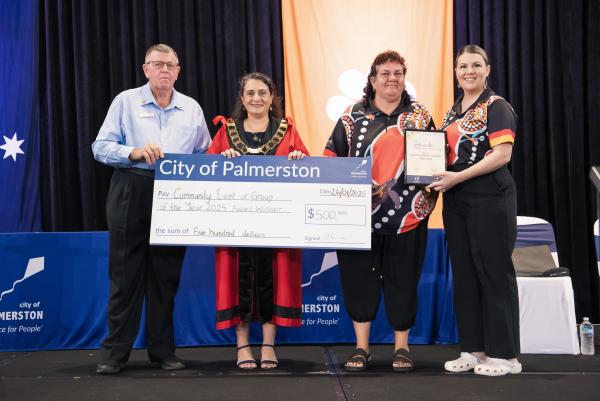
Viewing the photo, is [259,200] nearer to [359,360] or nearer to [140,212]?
[140,212]

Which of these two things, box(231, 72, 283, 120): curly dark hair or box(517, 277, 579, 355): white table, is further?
box(517, 277, 579, 355): white table

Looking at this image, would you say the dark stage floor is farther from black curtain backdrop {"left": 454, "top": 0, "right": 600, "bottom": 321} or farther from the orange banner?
the orange banner

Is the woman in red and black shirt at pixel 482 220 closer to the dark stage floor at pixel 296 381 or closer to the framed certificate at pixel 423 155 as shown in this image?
the framed certificate at pixel 423 155

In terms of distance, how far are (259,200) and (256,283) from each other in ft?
1.46

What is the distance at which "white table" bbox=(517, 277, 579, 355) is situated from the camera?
364 cm

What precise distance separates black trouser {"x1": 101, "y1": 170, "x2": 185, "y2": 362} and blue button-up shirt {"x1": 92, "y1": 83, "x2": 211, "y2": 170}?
0.47 ft

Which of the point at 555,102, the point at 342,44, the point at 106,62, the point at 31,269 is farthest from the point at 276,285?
the point at 555,102

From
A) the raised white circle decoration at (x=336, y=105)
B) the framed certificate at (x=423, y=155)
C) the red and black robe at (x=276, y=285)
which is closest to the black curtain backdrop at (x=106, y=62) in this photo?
the raised white circle decoration at (x=336, y=105)

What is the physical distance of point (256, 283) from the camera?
3.27 metres

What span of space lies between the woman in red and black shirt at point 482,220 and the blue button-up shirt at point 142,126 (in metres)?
1.30

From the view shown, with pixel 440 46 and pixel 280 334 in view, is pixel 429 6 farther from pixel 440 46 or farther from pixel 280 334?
pixel 280 334

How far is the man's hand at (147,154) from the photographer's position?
3.05 meters

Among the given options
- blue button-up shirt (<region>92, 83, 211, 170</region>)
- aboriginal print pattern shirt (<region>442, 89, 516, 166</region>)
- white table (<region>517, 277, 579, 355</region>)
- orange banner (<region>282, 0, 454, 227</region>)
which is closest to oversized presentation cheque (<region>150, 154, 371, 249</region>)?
blue button-up shirt (<region>92, 83, 211, 170</region>)

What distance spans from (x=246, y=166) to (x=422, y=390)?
1.33 m
